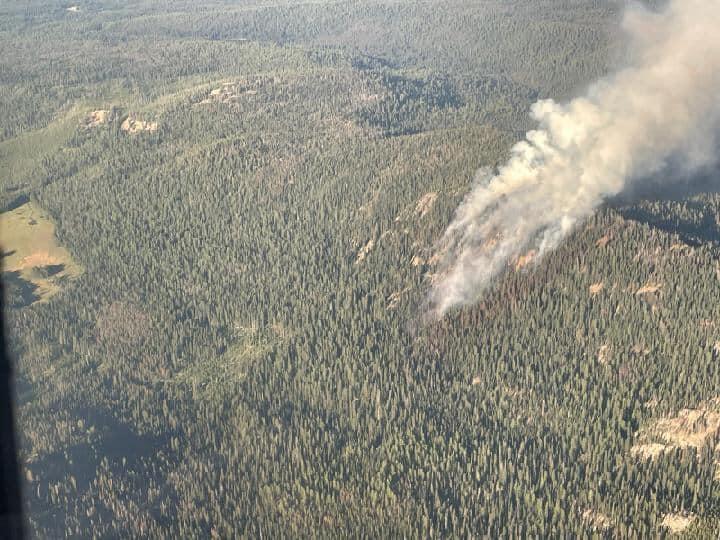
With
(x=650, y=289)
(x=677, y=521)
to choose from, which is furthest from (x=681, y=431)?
(x=650, y=289)

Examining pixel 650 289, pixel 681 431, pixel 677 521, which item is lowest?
pixel 677 521

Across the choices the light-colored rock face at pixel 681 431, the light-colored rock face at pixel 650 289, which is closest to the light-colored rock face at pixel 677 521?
the light-colored rock face at pixel 681 431

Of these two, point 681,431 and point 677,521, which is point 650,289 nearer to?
point 681,431

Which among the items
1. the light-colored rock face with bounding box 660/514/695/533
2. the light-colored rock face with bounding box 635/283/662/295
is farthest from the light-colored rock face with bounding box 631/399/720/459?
the light-colored rock face with bounding box 635/283/662/295

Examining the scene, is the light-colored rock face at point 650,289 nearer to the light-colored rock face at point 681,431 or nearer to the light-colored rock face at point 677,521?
the light-colored rock face at point 681,431

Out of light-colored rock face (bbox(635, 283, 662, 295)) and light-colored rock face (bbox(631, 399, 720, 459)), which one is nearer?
light-colored rock face (bbox(631, 399, 720, 459))

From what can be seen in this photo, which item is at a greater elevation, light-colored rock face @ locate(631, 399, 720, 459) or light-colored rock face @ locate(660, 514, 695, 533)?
light-colored rock face @ locate(631, 399, 720, 459)

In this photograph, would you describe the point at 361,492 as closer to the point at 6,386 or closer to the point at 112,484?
the point at 112,484

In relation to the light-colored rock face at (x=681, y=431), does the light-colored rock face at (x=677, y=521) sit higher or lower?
lower

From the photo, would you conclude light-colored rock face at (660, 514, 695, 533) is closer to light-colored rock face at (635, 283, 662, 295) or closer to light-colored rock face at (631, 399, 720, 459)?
light-colored rock face at (631, 399, 720, 459)

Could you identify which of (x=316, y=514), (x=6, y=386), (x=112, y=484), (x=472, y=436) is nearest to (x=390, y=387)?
(x=472, y=436)

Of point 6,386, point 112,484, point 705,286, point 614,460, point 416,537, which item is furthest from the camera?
point 705,286
